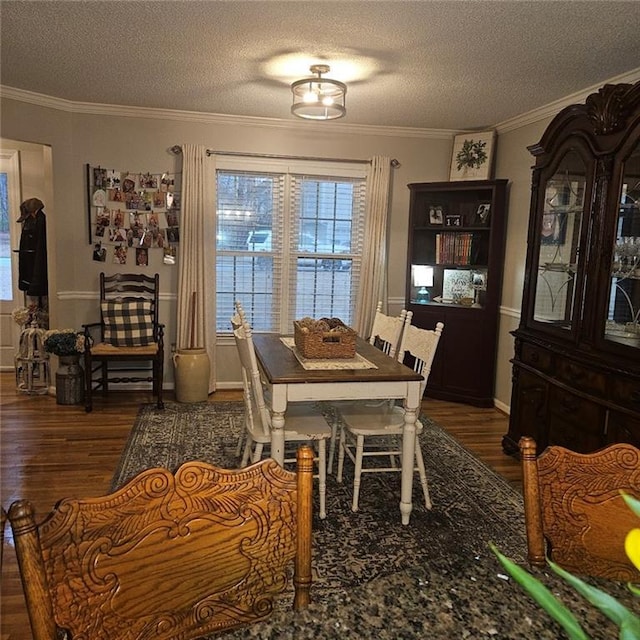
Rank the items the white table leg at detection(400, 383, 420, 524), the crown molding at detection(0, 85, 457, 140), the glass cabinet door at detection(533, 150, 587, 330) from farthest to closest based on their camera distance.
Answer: the crown molding at detection(0, 85, 457, 140) → the glass cabinet door at detection(533, 150, 587, 330) → the white table leg at detection(400, 383, 420, 524)

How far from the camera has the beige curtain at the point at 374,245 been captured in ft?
16.8

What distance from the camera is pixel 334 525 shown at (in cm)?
277

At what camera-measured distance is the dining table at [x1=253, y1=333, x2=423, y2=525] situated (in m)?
2.60

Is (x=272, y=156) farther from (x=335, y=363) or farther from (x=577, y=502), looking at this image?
(x=577, y=502)

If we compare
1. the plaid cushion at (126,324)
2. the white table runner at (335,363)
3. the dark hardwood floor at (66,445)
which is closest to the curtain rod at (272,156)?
the plaid cushion at (126,324)

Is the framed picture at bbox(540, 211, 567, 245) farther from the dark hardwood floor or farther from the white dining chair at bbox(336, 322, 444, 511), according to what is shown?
the dark hardwood floor

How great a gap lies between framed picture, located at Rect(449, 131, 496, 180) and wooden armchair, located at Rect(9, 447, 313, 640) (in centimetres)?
442

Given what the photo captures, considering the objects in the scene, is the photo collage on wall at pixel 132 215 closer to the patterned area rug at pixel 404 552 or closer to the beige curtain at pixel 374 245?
the patterned area rug at pixel 404 552

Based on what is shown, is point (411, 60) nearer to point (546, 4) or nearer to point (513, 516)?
point (546, 4)

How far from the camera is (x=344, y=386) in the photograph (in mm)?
2637

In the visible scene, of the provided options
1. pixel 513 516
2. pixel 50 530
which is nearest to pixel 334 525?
pixel 513 516

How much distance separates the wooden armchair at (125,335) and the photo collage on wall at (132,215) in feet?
0.73

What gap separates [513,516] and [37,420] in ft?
11.3

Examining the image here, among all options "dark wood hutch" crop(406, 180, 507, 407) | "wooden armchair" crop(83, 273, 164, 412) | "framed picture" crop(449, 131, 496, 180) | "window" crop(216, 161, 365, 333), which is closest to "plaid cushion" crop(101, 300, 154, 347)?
"wooden armchair" crop(83, 273, 164, 412)
